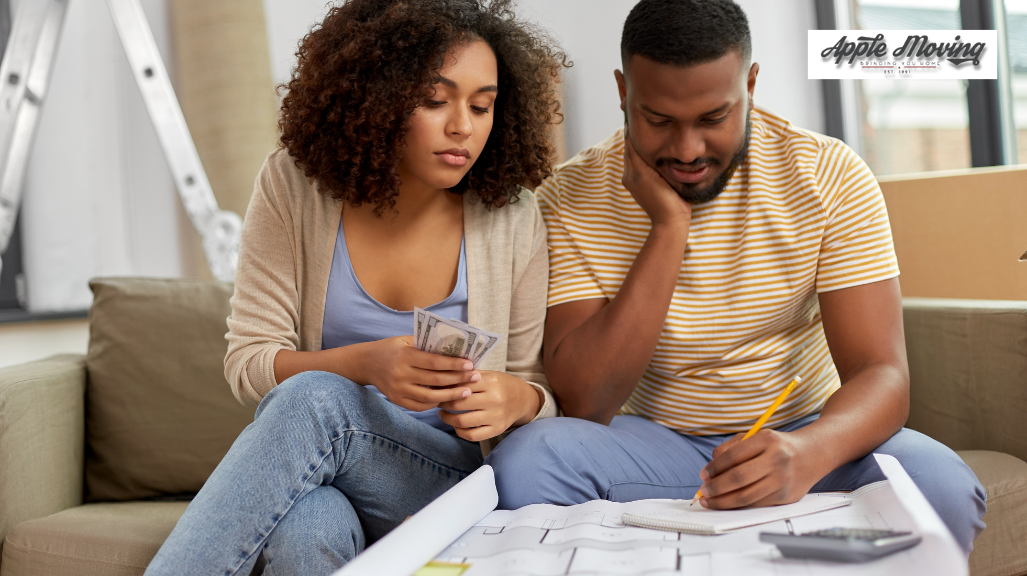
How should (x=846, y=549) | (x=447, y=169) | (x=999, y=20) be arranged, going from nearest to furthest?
(x=846, y=549) < (x=447, y=169) < (x=999, y=20)

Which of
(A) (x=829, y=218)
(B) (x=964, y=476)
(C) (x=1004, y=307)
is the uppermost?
(A) (x=829, y=218)

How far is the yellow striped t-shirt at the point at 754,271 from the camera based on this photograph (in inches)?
46.4

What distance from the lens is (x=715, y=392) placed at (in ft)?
4.07

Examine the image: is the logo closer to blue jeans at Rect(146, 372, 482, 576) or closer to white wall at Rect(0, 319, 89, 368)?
blue jeans at Rect(146, 372, 482, 576)

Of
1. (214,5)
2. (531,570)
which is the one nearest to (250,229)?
(531,570)

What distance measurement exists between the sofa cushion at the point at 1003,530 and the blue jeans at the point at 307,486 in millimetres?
767

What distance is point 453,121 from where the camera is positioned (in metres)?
1.15

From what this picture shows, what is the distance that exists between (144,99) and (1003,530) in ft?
7.06

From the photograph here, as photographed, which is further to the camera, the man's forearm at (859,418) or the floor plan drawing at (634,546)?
the man's forearm at (859,418)

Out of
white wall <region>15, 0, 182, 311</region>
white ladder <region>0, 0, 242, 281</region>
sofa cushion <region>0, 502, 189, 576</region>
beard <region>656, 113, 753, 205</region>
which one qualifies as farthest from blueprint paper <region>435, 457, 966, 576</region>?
white wall <region>15, 0, 182, 311</region>

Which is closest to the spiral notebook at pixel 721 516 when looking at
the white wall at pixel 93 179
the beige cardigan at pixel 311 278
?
the beige cardigan at pixel 311 278

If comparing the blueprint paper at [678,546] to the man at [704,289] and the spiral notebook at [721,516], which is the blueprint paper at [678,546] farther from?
the man at [704,289]

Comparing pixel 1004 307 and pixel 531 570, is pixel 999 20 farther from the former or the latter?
pixel 531 570

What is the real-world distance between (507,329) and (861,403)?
53 cm
